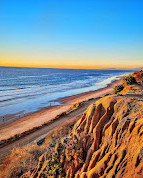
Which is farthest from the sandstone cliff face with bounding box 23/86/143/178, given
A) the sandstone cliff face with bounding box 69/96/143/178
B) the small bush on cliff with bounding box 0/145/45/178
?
the small bush on cliff with bounding box 0/145/45/178

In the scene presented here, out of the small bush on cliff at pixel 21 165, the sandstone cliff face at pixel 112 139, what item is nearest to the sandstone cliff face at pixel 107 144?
the sandstone cliff face at pixel 112 139

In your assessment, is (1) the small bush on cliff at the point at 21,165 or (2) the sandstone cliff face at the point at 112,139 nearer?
(2) the sandstone cliff face at the point at 112,139

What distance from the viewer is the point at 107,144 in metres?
6.87

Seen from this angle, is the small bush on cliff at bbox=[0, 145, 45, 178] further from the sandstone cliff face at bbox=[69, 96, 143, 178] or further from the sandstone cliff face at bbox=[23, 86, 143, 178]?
the sandstone cliff face at bbox=[69, 96, 143, 178]

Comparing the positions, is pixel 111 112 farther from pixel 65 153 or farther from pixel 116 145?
pixel 65 153

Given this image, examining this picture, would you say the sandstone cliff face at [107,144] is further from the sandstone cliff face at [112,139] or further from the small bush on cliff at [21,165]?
the small bush on cliff at [21,165]

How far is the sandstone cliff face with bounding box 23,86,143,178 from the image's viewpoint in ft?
17.7

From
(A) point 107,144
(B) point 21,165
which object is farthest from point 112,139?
(B) point 21,165

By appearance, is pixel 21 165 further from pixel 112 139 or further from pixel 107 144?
pixel 112 139

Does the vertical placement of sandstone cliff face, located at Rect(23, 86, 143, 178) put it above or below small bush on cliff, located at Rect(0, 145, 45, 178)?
above

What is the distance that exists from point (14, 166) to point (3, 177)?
3.19ft

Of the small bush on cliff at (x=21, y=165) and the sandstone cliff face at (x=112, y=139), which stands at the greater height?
the sandstone cliff face at (x=112, y=139)

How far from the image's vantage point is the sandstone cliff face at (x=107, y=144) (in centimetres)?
540

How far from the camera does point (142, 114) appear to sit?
23.5 ft
